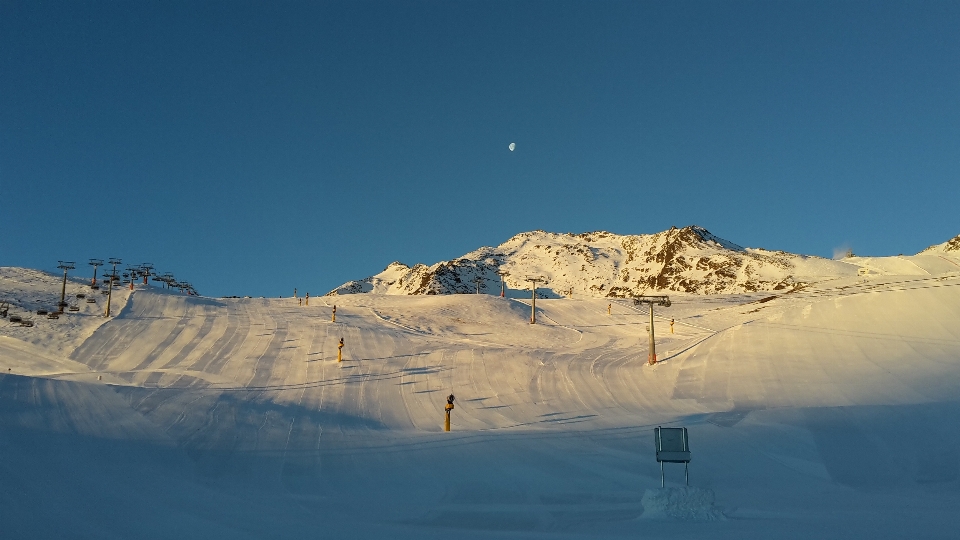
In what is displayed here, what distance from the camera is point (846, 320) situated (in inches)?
1326

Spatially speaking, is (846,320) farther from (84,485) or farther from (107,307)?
(107,307)

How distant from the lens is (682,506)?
510 inches

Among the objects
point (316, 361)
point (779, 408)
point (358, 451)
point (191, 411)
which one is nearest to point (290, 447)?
point (358, 451)

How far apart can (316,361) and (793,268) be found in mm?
141967

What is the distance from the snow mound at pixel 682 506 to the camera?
1275 cm

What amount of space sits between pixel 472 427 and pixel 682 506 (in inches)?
440

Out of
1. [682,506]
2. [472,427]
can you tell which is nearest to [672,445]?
[682,506]

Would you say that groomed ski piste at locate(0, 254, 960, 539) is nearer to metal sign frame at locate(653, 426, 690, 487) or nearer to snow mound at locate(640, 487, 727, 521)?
snow mound at locate(640, 487, 727, 521)

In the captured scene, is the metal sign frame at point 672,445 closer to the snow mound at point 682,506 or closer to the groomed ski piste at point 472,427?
the groomed ski piste at point 472,427

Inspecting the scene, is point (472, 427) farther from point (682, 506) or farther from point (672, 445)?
point (682, 506)

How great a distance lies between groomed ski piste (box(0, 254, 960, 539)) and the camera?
41.2 feet

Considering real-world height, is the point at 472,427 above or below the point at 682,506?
above

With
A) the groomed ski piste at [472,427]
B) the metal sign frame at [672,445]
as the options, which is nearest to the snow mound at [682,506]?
the groomed ski piste at [472,427]

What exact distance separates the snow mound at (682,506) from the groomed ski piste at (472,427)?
0.04 m
